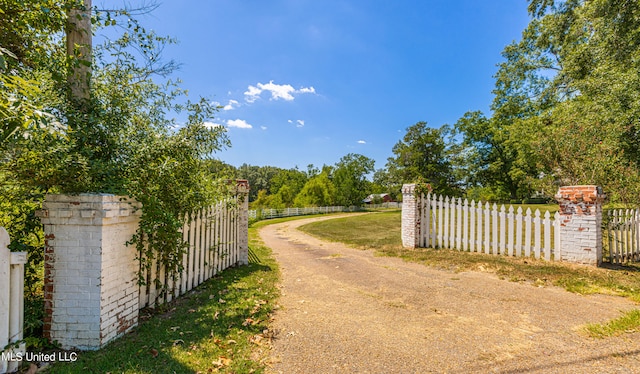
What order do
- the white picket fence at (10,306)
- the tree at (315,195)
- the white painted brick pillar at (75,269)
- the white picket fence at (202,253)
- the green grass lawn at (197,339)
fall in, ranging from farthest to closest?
1. the tree at (315,195)
2. the white picket fence at (202,253)
3. the white painted brick pillar at (75,269)
4. the green grass lawn at (197,339)
5. the white picket fence at (10,306)

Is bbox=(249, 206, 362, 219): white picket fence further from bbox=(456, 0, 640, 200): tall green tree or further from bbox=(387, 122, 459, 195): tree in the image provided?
bbox=(456, 0, 640, 200): tall green tree

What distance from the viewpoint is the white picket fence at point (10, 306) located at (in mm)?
2316

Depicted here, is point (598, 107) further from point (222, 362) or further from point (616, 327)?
point (222, 362)

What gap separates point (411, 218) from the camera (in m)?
8.08

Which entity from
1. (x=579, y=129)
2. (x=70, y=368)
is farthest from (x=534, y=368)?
(x=579, y=129)

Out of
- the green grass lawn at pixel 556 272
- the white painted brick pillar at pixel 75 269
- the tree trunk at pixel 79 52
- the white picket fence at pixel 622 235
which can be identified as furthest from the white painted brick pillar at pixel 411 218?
the tree trunk at pixel 79 52

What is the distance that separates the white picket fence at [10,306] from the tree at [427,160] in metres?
36.6

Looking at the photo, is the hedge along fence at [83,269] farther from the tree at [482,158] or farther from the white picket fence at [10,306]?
the tree at [482,158]

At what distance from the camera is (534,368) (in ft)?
8.14

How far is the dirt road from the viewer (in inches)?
101

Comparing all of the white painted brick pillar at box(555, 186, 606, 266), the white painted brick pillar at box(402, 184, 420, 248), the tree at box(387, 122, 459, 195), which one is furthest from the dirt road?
the tree at box(387, 122, 459, 195)

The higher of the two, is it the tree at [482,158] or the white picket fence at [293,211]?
the tree at [482,158]

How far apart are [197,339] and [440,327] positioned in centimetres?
277

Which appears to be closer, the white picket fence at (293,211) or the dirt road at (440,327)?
the dirt road at (440,327)
